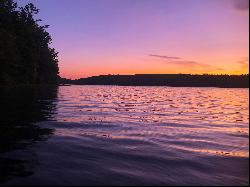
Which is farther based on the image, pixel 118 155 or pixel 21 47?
pixel 21 47

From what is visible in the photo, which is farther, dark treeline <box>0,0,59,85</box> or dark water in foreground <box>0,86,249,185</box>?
dark treeline <box>0,0,59,85</box>

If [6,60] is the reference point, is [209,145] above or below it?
below

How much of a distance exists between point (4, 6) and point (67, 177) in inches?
3052

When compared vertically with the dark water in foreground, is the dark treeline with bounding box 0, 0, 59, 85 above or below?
above

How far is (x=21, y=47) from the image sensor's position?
301ft

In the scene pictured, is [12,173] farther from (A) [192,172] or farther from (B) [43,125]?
(B) [43,125]

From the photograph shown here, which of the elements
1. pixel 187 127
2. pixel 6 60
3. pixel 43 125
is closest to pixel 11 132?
pixel 43 125

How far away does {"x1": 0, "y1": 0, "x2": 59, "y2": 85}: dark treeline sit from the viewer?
68.2m

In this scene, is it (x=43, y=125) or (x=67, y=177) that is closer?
(x=67, y=177)

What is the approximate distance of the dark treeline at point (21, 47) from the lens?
6825 centimetres

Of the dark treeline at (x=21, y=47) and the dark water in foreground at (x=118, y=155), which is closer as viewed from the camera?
the dark water in foreground at (x=118, y=155)

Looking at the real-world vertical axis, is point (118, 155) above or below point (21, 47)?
below

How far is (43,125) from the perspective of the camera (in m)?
18.8

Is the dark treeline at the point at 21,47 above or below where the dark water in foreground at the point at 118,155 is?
above
